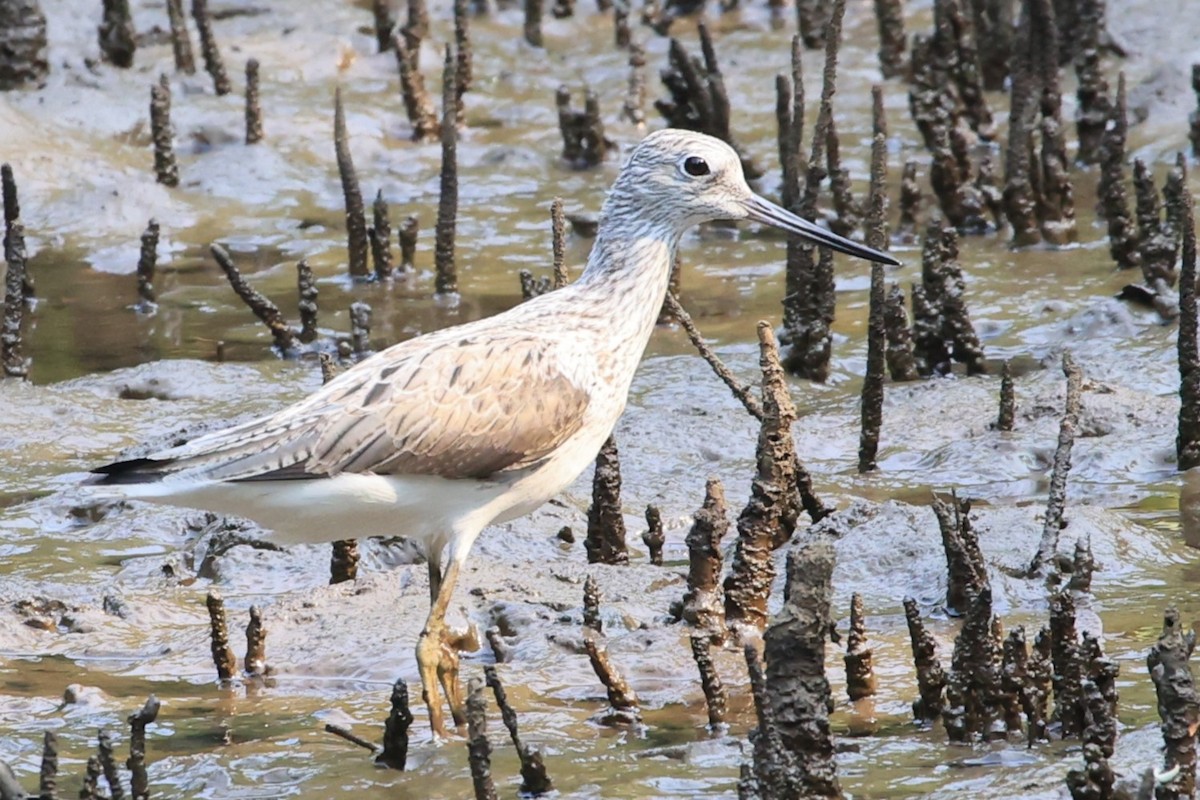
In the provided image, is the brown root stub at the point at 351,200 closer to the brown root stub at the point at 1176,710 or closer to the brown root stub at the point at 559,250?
the brown root stub at the point at 559,250

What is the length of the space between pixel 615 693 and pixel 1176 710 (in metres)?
1.60

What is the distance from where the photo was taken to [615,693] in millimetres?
4922

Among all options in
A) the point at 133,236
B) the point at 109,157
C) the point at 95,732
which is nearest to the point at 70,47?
the point at 109,157

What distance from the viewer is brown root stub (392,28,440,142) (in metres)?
11.1

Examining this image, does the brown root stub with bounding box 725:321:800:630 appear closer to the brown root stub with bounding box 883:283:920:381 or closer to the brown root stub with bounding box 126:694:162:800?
the brown root stub with bounding box 126:694:162:800

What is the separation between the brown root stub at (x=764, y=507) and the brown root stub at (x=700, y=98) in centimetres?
502

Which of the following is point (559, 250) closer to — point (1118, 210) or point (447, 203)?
point (447, 203)

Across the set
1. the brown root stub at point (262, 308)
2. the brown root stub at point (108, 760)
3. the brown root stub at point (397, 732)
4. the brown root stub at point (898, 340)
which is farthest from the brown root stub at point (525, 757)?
the brown root stub at point (262, 308)

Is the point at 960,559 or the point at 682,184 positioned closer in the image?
the point at 960,559

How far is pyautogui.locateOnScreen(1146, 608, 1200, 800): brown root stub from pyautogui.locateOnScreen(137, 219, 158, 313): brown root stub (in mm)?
6176

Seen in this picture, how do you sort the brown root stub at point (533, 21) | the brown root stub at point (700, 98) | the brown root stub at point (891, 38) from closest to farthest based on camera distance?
the brown root stub at point (700, 98)
the brown root stub at point (891, 38)
the brown root stub at point (533, 21)

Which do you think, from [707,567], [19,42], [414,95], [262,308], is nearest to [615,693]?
[707,567]

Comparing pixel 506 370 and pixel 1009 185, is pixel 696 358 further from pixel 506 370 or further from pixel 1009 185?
pixel 506 370

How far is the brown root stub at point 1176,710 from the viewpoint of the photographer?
3.76 metres
